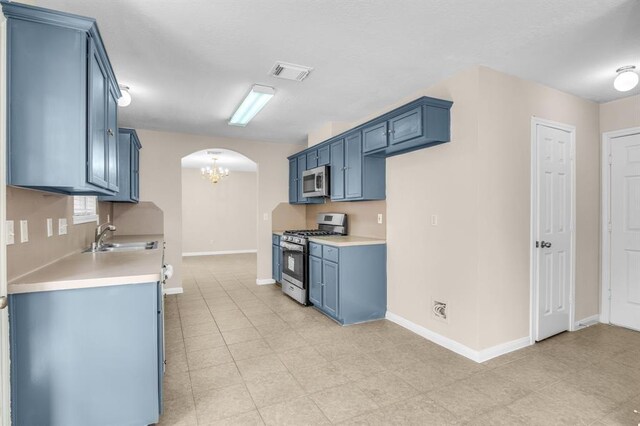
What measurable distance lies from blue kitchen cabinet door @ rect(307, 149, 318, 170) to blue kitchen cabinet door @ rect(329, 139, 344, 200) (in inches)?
18.6

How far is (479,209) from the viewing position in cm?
275

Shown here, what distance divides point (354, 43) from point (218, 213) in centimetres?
795

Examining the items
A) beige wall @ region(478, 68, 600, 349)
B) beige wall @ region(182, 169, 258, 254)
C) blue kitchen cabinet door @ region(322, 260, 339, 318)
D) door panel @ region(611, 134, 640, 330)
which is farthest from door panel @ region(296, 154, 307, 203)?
beige wall @ region(182, 169, 258, 254)

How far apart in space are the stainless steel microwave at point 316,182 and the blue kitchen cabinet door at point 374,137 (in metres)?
0.92

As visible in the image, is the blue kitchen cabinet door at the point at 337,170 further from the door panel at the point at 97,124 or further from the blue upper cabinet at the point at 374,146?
the door panel at the point at 97,124

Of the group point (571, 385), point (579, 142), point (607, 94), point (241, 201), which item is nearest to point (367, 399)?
point (571, 385)

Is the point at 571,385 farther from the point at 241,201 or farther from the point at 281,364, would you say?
the point at 241,201

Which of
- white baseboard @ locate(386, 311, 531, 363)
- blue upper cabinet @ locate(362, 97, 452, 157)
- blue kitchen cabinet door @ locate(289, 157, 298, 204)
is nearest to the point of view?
white baseboard @ locate(386, 311, 531, 363)

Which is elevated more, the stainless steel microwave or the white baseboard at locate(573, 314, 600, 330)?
the stainless steel microwave

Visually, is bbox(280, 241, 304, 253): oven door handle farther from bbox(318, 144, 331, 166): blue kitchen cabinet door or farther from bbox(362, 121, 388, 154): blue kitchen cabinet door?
bbox(362, 121, 388, 154): blue kitchen cabinet door

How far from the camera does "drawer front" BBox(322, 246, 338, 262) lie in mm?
3691

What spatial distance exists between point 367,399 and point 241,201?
8265 millimetres

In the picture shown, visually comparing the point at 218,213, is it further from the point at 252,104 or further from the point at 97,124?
the point at 97,124

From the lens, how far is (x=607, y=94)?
11.2 feet
